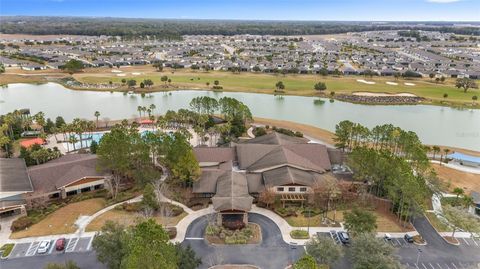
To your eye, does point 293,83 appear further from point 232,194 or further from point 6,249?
point 6,249

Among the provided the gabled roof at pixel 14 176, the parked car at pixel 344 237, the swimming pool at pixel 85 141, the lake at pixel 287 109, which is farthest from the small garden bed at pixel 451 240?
the gabled roof at pixel 14 176

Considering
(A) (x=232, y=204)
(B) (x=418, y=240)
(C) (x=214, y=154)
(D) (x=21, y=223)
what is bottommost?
(B) (x=418, y=240)

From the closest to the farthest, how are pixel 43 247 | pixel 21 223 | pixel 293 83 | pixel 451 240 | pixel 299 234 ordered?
pixel 43 247
pixel 451 240
pixel 299 234
pixel 21 223
pixel 293 83

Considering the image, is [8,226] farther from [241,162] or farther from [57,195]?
[241,162]

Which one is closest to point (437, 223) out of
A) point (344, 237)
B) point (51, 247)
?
point (344, 237)

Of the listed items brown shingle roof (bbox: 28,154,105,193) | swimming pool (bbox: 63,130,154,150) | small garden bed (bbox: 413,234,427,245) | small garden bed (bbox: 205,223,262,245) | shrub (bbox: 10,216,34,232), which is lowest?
small garden bed (bbox: 413,234,427,245)

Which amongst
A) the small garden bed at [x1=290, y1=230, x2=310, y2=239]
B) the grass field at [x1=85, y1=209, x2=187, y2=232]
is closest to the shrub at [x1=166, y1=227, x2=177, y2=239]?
the grass field at [x1=85, y1=209, x2=187, y2=232]

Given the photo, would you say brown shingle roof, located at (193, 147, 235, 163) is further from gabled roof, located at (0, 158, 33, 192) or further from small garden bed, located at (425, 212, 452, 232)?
small garden bed, located at (425, 212, 452, 232)
